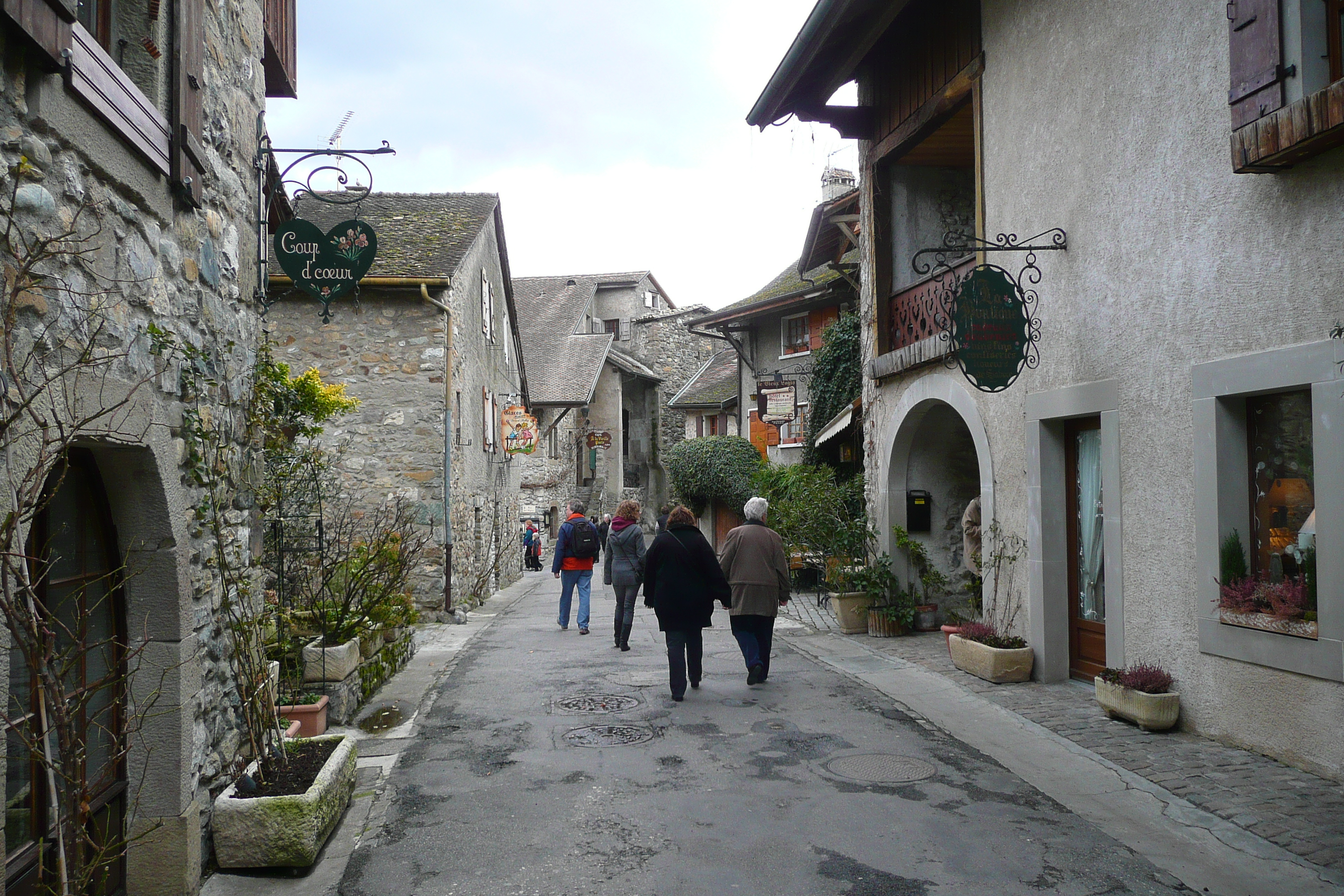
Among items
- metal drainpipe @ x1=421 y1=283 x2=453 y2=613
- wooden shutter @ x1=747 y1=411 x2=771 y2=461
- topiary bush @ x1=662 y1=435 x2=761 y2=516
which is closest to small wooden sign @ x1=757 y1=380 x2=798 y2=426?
wooden shutter @ x1=747 y1=411 x2=771 y2=461

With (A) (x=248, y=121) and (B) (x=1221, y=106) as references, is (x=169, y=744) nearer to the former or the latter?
(A) (x=248, y=121)

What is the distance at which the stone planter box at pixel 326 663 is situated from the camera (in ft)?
22.8

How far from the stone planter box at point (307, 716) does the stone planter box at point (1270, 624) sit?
5788 millimetres

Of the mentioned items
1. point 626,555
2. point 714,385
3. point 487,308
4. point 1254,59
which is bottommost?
point 626,555

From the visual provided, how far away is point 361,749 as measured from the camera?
253 inches

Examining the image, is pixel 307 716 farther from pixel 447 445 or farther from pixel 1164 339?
pixel 447 445

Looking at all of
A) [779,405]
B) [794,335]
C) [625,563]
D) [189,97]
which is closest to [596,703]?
[625,563]

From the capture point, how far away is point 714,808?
16.7ft

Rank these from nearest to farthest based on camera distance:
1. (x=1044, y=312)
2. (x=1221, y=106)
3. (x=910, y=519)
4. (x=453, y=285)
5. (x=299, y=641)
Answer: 1. (x=1221, y=106)
2. (x=299, y=641)
3. (x=1044, y=312)
4. (x=910, y=519)
5. (x=453, y=285)

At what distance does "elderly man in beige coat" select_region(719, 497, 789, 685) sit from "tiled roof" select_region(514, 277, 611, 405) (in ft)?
65.6

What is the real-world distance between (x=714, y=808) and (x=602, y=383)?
31.5m

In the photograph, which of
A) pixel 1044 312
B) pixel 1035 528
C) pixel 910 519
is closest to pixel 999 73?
pixel 1044 312

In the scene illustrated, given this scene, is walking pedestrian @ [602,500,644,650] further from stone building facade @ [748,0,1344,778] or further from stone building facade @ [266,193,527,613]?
stone building facade @ [266,193,527,613]

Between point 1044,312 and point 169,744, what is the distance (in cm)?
694
